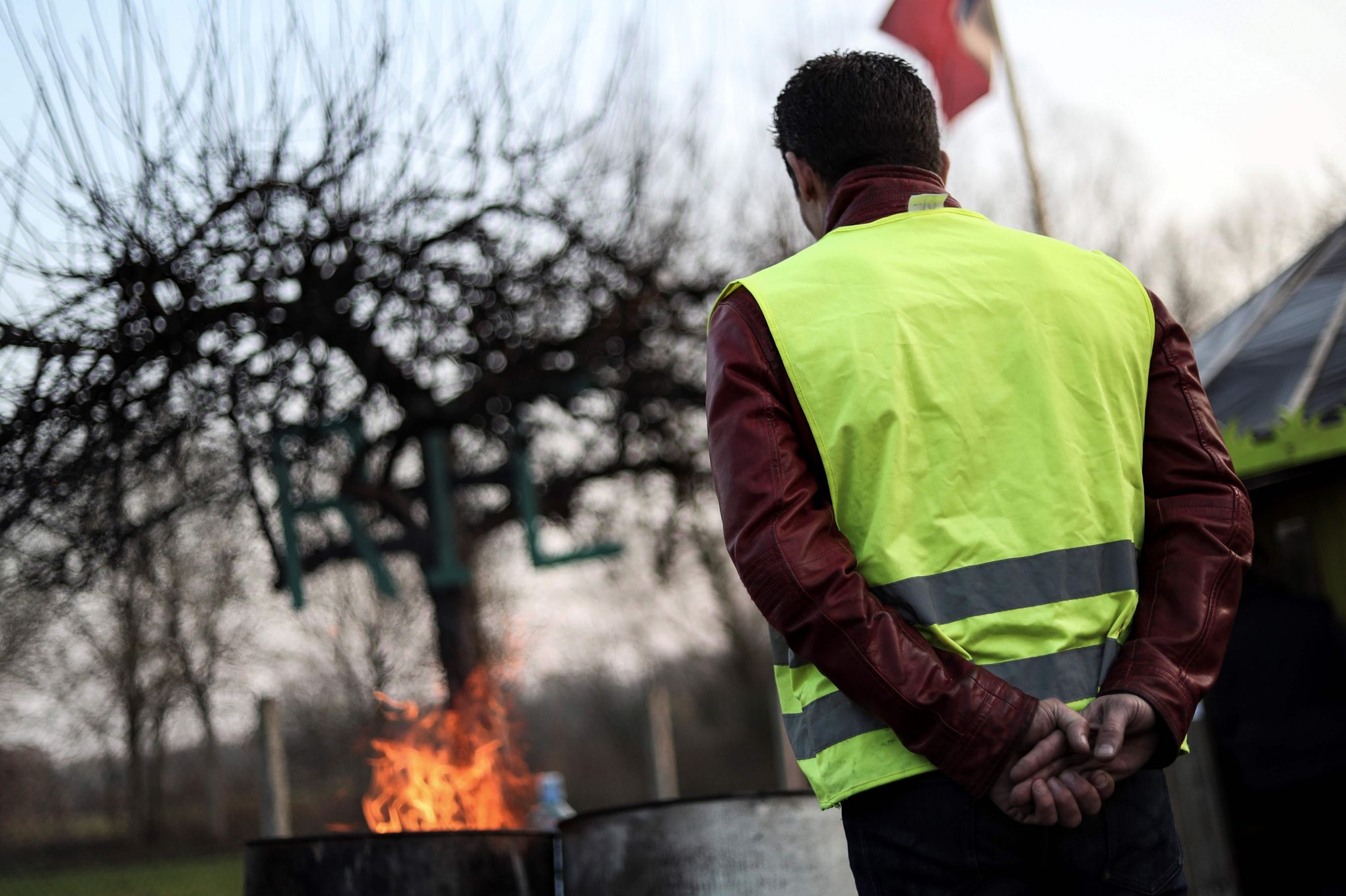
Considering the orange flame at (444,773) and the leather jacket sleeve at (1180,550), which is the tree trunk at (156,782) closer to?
the orange flame at (444,773)

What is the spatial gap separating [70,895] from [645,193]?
7.98 meters

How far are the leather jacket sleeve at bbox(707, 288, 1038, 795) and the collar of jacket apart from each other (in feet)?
0.94

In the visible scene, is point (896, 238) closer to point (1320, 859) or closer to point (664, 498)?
point (1320, 859)

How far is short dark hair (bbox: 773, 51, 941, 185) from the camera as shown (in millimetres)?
1759

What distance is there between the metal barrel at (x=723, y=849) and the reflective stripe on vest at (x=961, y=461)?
1.48 m

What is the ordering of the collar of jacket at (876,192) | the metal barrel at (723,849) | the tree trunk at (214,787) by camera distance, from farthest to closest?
the tree trunk at (214,787) → the metal barrel at (723,849) → the collar of jacket at (876,192)

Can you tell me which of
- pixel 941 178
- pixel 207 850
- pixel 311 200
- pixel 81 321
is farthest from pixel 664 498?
pixel 207 850

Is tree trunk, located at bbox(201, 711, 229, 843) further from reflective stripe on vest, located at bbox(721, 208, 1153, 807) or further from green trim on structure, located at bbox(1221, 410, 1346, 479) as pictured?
reflective stripe on vest, located at bbox(721, 208, 1153, 807)

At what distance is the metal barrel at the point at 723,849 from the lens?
294 centimetres

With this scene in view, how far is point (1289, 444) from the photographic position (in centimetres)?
408

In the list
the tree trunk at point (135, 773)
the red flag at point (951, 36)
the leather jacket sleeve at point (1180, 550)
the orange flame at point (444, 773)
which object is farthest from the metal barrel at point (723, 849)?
the tree trunk at point (135, 773)

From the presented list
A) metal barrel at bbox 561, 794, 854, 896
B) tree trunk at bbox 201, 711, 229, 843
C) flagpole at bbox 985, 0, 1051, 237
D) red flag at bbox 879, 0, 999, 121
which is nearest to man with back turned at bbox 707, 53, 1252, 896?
metal barrel at bbox 561, 794, 854, 896

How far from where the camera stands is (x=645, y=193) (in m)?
6.84

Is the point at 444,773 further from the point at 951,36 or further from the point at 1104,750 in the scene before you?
the point at 951,36
